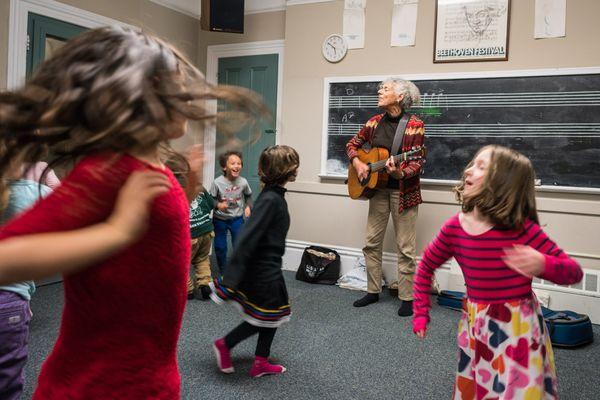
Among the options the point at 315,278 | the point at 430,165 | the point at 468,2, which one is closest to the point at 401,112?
the point at 430,165

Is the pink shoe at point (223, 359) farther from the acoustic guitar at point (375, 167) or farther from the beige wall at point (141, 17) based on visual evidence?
the beige wall at point (141, 17)

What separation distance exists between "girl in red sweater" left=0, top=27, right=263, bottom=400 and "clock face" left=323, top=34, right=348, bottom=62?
13.0ft

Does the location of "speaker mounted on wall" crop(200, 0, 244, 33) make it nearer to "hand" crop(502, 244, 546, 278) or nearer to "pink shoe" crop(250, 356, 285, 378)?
"pink shoe" crop(250, 356, 285, 378)

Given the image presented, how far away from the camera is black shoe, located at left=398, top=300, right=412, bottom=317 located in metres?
3.50

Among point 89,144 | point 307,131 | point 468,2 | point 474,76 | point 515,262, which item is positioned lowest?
point 515,262

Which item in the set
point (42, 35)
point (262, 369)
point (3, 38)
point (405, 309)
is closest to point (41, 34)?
point (42, 35)

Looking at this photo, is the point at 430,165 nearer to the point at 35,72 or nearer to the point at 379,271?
the point at 379,271

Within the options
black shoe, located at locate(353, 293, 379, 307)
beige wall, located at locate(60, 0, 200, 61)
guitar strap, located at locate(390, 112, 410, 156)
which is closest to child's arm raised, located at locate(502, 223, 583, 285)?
guitar strap, located at locate(390, 112, 410, 156)

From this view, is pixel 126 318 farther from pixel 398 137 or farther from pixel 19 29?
pixel 19 29

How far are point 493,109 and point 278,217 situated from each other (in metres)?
2.47

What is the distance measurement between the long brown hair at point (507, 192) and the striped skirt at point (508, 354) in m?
0.26

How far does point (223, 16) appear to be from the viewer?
15.8 ft

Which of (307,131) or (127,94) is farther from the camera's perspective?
(307,131)

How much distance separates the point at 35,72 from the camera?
2.20 feet
